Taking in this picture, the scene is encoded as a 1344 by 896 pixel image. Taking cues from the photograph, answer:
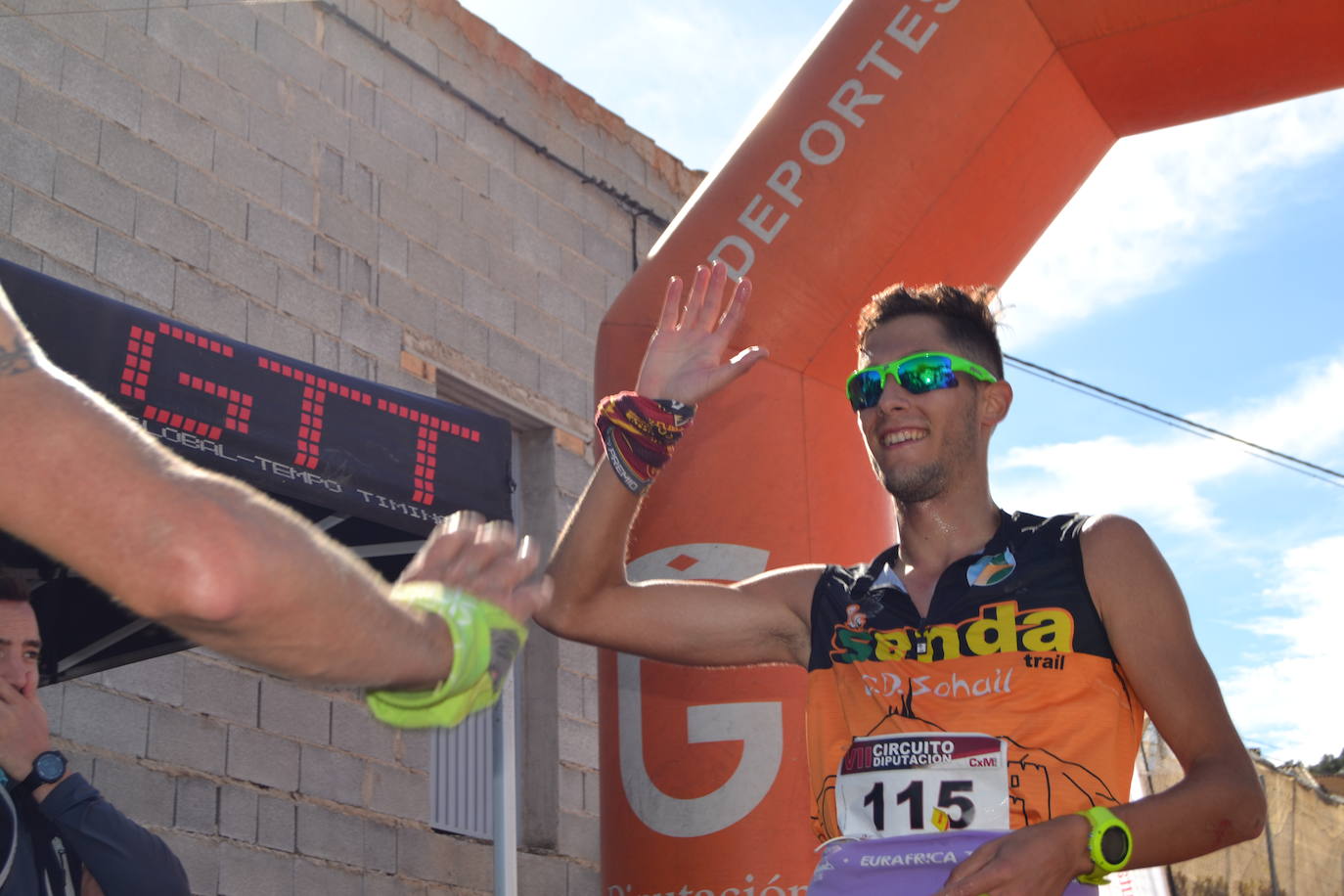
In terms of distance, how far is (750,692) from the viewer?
3.85 m

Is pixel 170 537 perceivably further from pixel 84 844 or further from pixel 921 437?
pixel 84 844

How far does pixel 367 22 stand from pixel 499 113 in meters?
0.96

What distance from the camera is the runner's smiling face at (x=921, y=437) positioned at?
2.79 meters

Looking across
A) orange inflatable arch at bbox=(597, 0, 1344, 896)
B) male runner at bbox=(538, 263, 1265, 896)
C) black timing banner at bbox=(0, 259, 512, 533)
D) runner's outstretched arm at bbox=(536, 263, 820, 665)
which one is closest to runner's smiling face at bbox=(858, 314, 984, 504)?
male runner at bbox=(538, 263, 1265, 896)

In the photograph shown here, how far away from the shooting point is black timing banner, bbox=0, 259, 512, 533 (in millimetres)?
3338

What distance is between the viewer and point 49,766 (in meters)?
3.30

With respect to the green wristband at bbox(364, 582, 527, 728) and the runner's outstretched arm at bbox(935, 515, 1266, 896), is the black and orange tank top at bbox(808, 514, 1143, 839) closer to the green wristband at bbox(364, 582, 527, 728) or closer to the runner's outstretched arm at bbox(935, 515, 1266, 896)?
the runner's outstretched arm at bbox(935, 515, 1266, 896)

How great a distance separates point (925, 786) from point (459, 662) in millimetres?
1178

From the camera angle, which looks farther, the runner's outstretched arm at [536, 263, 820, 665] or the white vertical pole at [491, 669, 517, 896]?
the white vertical pole at [491, 669, 517, 896]

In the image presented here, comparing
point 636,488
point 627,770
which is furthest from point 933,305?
point 627,770

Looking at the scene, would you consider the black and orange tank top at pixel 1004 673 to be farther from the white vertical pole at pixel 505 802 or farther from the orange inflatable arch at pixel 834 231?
the white vertical pole at pixel 505 802

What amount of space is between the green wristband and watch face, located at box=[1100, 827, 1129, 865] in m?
1.08

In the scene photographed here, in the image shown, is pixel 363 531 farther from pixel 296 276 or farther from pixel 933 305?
pixel 296 276

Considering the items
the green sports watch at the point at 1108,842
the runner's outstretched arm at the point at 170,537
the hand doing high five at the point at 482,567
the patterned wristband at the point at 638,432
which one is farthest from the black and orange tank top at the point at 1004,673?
the runner's outstretched arm at the point at 170,537
